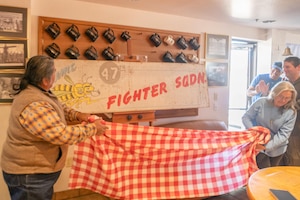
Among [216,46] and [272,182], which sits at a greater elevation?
[216,46]

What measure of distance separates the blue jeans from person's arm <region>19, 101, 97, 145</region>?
11.6 inches

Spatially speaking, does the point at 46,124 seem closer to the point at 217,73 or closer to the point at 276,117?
the point at 276,117

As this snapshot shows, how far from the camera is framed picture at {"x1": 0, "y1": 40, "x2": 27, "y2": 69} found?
7.59 ft

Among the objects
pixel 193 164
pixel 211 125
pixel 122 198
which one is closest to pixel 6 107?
pixel 122 198

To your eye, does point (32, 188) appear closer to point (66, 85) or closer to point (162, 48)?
point (66, 85)

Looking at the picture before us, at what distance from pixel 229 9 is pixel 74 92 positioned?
2.00 meters

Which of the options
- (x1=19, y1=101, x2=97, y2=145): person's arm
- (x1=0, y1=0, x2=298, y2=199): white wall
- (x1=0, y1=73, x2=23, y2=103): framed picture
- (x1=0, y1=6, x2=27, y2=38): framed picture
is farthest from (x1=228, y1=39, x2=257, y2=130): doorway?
(x1=19, y1=101, x2=97, y2=145): person's arm

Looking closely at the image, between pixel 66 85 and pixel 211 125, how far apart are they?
2018 millimetres

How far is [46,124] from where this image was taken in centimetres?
151

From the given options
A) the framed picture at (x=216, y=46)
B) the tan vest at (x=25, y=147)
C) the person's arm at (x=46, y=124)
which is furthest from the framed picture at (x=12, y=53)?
the framed picture at (x=216, y=46)

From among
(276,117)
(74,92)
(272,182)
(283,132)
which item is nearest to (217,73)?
(276,117)

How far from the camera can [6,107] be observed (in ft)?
7.86

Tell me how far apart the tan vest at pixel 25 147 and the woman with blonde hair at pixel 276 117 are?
189cm

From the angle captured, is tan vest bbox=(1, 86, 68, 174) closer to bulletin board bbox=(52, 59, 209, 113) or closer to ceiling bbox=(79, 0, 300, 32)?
bulletin board bbox=(52, 59, 209, 113)
